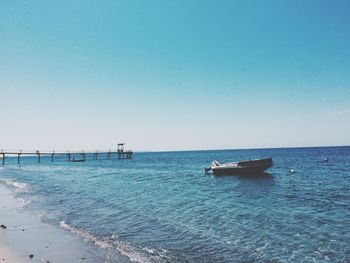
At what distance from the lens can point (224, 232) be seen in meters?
14.1

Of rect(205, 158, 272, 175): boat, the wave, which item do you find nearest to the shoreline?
the wave

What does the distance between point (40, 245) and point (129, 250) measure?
11.4ft

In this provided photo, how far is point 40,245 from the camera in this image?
40.2ft

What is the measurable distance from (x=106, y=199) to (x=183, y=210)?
25.3ft

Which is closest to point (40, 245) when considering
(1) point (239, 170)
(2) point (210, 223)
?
(2) point (210, 223)

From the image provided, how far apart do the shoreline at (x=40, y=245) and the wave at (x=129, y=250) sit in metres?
0.35

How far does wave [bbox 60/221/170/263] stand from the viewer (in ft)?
35.9

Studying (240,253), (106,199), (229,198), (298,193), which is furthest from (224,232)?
(298,193)

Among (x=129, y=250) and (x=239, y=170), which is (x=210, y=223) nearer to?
(x=129, y=250)

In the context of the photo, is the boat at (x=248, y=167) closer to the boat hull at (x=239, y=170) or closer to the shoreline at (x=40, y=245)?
the boat hull at (x=239, y=170)

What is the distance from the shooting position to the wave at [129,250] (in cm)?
1095

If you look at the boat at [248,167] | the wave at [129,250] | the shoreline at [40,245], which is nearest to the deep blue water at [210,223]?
the wave at [129,250]

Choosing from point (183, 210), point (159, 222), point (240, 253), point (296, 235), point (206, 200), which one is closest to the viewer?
point (240, 253)

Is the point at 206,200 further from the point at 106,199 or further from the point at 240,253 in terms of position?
the point at 240,253
